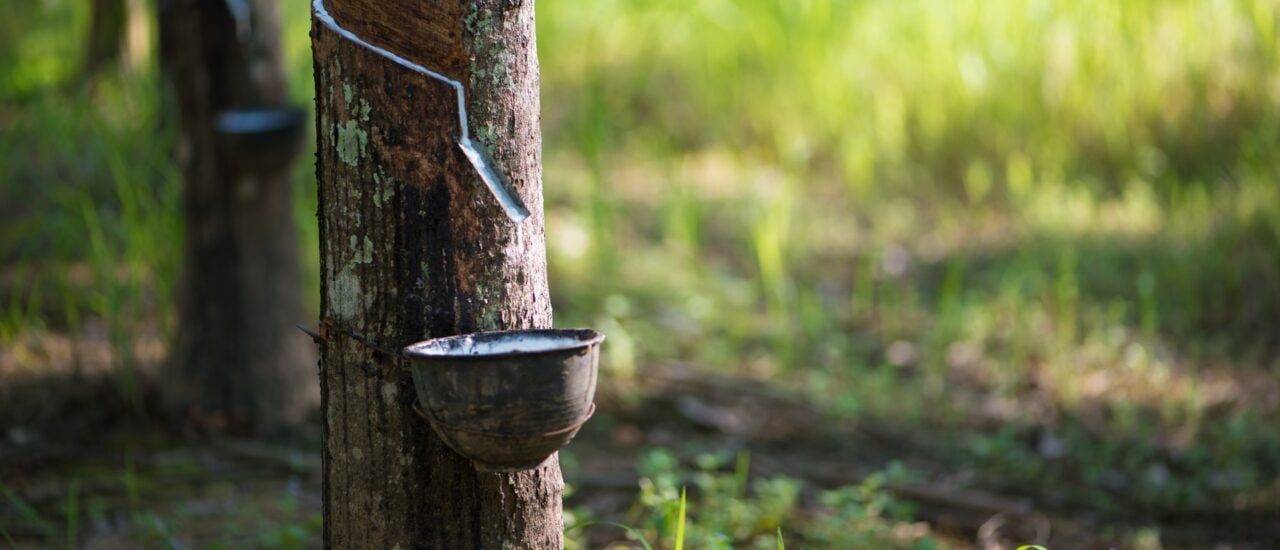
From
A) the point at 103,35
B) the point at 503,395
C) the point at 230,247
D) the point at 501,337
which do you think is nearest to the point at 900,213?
the point at 230,247

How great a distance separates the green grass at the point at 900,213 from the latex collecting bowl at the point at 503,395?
121cm

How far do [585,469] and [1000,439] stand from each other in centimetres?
131

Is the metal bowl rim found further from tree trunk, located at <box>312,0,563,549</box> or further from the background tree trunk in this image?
the background tree trunk

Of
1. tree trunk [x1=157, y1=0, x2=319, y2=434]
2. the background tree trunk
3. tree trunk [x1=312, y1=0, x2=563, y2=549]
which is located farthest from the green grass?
tree trunk [x1=312, y1=0, x2=563, y2=549]

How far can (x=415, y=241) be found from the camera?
150cm

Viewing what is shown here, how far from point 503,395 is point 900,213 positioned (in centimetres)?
403

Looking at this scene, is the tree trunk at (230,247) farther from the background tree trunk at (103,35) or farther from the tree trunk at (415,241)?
the background tree trunk at (103,35)

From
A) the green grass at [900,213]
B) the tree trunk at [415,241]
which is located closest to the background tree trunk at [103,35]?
the green grass at [900,213]

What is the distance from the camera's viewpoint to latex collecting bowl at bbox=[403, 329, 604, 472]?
1.39 meters

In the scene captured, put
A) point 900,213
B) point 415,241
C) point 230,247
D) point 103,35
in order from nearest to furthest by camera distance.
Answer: point 415,241
point 230,247
point 103,35
point 900,213

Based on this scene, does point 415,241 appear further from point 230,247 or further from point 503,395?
point 230,247

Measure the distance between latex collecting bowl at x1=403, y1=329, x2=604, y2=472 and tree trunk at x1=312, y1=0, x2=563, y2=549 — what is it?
0.28ft

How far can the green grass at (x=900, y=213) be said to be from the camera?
3.40m

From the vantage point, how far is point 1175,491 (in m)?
3.02
